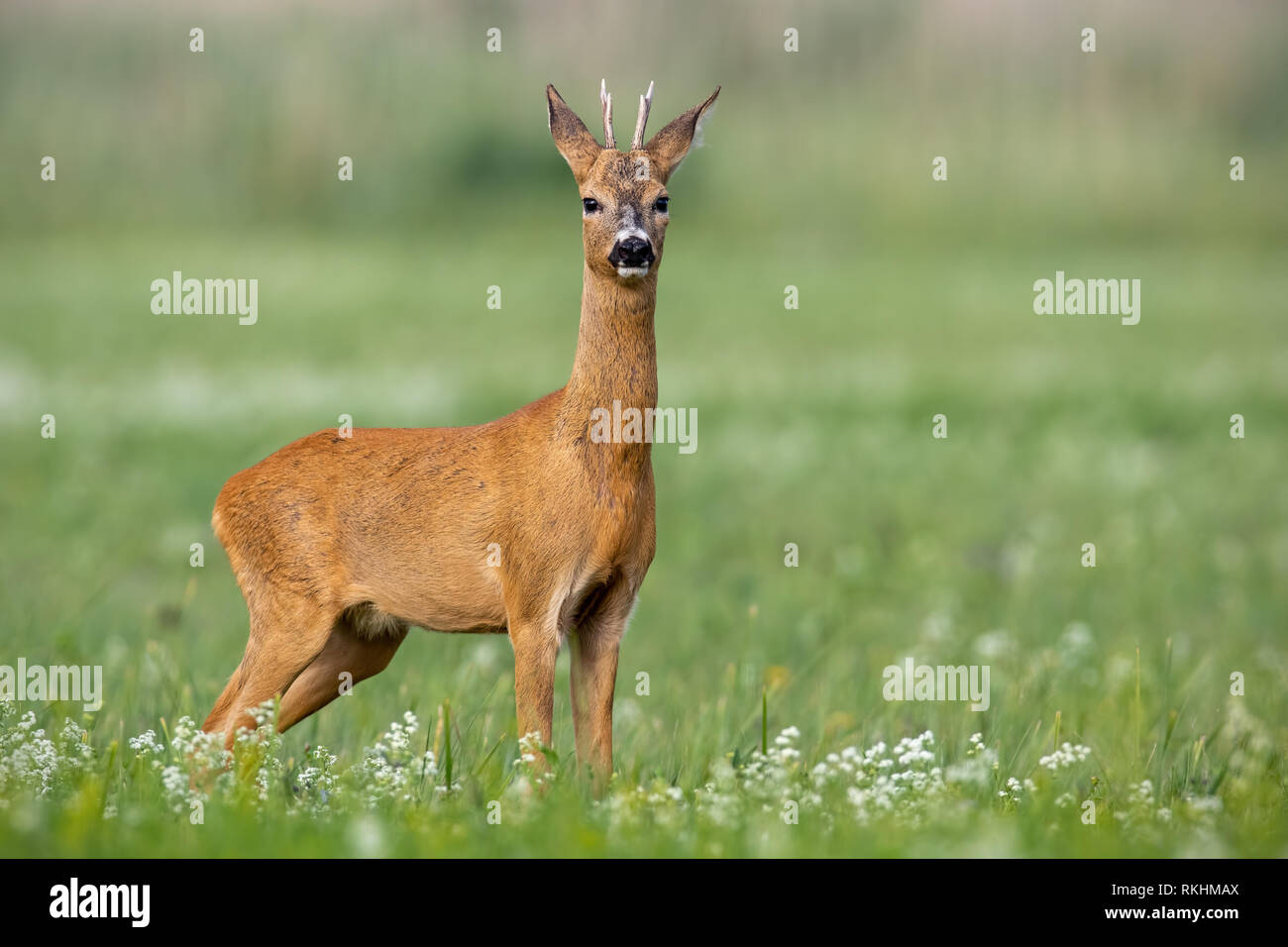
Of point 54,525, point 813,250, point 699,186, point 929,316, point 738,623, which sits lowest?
point 738,623

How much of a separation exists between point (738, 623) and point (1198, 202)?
25.6 meters

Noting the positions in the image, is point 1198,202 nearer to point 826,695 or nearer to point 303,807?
point 826,695

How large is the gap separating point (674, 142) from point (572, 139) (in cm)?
38

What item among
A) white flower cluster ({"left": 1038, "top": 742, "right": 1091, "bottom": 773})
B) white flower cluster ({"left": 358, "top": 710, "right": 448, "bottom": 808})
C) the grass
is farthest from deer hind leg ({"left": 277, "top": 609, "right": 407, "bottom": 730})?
white flower cluster ({"left": 1038, "top": 742, "right": 1091, "bottom": 773})

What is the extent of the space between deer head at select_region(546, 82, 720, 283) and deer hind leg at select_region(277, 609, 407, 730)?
1.72 meters

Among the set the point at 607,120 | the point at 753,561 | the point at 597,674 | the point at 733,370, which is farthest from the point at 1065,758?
the point at 733,370

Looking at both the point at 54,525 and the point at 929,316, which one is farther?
the point at 929,316

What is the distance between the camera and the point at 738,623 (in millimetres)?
9930

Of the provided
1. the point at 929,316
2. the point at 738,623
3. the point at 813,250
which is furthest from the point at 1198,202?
the point at 738,623

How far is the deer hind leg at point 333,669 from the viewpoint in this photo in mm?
6566

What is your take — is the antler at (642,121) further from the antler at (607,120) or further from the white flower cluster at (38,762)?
the white flower cluster at (38,762)

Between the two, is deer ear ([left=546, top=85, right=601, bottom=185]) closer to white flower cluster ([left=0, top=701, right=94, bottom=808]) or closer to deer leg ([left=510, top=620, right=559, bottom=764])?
deer leg ([left=510, top=620, right=559, bottom=764])

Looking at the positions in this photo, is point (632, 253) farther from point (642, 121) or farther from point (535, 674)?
point (535, 674)

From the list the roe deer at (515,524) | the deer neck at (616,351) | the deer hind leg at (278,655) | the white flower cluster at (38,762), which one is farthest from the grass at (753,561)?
the deer neck at (616,351)
